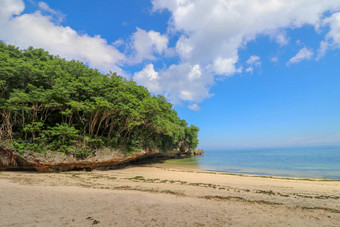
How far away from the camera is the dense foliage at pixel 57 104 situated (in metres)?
13.7

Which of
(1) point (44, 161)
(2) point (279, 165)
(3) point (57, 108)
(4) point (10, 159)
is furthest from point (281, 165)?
(4) point (10, 159)

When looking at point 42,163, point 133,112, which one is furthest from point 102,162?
point 133,112

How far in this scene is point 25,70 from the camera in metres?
14.0

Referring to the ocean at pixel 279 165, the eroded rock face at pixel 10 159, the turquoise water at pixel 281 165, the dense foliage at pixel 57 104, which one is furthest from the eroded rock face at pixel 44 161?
the turquoise water at pixel 281 165

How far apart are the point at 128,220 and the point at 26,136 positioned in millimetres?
15944

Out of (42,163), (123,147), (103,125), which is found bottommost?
(42,163)

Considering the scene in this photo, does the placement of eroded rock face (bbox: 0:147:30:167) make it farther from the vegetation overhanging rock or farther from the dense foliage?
the dense foliage

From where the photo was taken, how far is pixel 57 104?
13766 millimetres

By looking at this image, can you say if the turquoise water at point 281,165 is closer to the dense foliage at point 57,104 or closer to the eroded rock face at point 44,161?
the dense foliage at point 57,104

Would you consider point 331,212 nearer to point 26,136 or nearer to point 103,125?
point 103,125

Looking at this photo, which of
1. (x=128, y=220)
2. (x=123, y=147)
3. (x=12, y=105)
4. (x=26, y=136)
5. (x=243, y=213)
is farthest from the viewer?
(x=123, y=147)

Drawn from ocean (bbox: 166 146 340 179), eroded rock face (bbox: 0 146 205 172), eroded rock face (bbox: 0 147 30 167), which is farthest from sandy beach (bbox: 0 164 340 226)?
ocean (bbox: 166 146 340 179)

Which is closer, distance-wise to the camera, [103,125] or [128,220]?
[128,220]

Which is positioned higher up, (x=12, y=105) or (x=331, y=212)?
(x=12, y=105)
